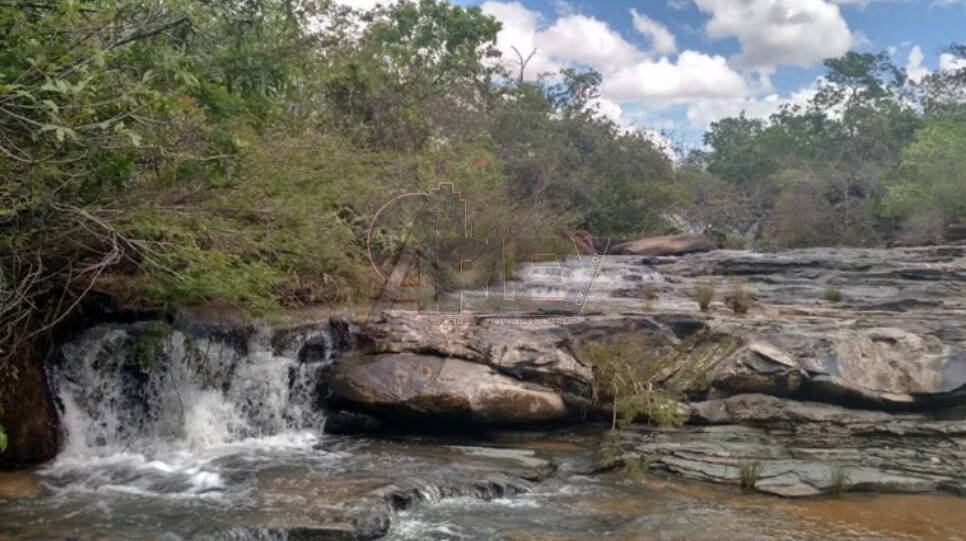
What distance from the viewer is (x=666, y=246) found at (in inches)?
880

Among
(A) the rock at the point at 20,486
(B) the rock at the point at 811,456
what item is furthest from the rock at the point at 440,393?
(A) the rock at the point at 20,486

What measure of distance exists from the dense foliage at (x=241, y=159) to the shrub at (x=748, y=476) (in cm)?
435

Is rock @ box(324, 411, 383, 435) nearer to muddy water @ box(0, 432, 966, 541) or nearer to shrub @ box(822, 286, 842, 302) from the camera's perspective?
muddy water @ box(0, 432, 966, 541)

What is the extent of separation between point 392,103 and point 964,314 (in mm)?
9492

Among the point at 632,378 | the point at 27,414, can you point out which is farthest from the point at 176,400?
the point at 632,378

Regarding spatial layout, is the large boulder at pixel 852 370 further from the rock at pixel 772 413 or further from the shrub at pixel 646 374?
the shrub at pixel 646 374

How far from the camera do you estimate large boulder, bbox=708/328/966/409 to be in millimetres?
7945

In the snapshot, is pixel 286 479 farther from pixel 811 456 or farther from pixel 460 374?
pixel 811 456

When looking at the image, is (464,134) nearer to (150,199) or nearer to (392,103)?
(392,103)

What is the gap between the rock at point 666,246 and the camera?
22.2 metres

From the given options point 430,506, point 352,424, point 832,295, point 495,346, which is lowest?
point 430,506

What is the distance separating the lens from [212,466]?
23.4 ft

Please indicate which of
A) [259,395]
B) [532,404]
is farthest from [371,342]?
[532,404]

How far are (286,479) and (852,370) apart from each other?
5.24 meters
